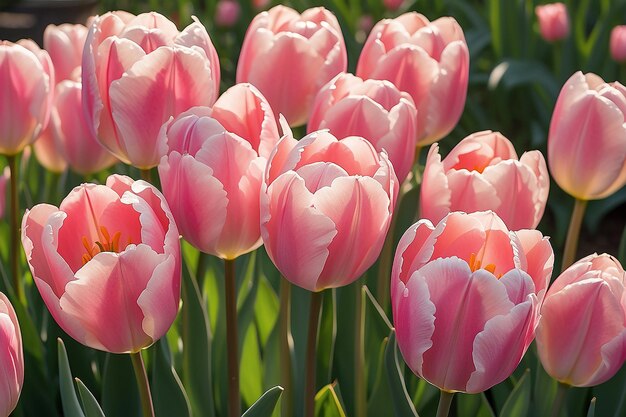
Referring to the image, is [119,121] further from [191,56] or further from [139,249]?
[139,249]

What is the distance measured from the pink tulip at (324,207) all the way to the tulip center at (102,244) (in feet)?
0.48

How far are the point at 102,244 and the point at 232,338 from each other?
0.67ft

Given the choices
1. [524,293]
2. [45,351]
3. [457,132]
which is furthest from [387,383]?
[457,132]

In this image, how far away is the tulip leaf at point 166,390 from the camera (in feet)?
3.58

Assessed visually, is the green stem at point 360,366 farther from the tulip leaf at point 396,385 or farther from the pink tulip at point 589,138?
the pink tulip at point 589,138

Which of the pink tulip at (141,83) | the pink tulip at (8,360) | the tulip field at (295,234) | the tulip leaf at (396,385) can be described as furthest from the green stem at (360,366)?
the pink tulip at (8,360)

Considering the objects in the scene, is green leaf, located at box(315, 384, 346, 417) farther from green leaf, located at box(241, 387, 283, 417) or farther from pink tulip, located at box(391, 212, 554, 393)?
pink tulip, located at box(391, 212, 554, 393)

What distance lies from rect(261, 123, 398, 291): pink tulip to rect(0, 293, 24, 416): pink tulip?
0.25 metres

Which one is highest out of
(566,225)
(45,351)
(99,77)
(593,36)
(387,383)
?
(99,77)

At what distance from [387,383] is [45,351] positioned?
568 mm

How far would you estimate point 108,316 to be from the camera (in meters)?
0.84

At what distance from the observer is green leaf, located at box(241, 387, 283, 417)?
3.08 ft

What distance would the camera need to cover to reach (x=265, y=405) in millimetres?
948

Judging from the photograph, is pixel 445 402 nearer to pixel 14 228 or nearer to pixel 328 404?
pixel 328 404
